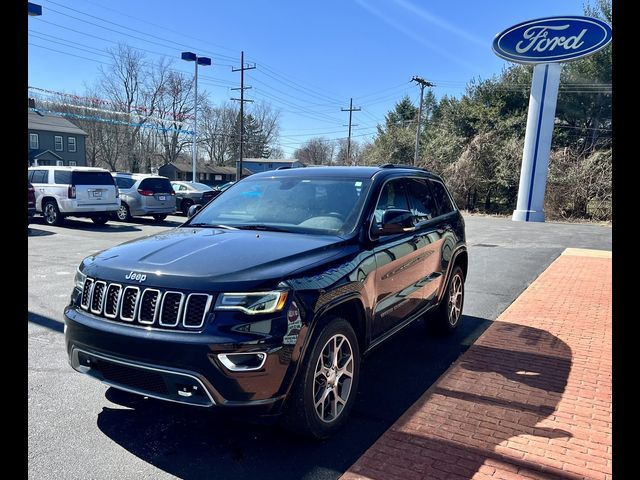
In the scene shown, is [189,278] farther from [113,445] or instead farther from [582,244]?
[582,244]

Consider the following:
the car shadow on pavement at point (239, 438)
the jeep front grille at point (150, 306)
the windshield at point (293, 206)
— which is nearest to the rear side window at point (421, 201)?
the windshield at point (293, 206)

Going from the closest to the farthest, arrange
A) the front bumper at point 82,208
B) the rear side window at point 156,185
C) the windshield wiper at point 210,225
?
1. the windshield wiper at point 210,225
2. the front bumper at point 82,208
3. the rear side window at point 156,185

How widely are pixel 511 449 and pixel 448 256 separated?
8.46ft

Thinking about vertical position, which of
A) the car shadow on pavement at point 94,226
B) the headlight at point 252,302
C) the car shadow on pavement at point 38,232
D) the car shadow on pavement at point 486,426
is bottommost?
the car shadow on pavement at point 38,232

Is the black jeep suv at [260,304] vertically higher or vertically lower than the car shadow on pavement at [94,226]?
higher

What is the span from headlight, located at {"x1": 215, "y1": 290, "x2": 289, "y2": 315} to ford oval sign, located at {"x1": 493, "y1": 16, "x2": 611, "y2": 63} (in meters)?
23.5

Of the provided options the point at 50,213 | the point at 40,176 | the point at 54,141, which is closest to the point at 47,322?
the point at 50,213

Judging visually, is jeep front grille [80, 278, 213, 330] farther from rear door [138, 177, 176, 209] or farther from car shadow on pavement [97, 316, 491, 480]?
rear door [138, 177, 176, 209]

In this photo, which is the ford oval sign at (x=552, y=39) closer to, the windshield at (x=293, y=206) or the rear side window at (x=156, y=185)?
the rear side window at (x=156, y=185)

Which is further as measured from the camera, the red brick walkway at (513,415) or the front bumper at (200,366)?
the red brick walkway at (513,415)

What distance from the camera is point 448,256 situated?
5.36 metres

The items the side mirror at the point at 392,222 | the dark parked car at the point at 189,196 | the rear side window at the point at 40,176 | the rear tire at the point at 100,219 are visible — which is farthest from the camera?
the dark parked car at the point at 189,196

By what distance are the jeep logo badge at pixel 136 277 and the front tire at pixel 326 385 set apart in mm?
1117

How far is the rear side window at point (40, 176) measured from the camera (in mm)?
15445
